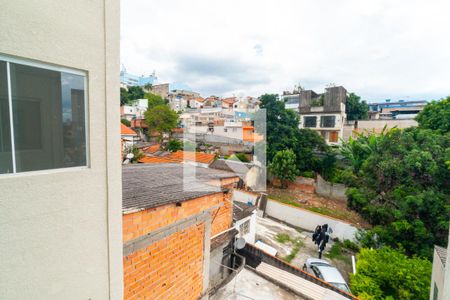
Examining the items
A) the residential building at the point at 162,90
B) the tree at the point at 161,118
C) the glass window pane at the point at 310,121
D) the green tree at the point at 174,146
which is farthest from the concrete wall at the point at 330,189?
the residential building at the point at 162,90

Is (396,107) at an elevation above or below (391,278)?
above

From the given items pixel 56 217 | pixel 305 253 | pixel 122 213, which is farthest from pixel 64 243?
pixel 305 253

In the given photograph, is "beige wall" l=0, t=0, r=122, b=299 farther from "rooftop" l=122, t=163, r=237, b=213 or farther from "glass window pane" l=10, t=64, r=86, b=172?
"rooftop" l=122, t=163, r=237, b=213

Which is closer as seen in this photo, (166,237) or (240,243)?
(166,237)

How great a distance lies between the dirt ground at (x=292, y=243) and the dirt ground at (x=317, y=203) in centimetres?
290

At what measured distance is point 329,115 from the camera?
85.1 feet

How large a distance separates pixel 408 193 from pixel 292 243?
21.1 ft

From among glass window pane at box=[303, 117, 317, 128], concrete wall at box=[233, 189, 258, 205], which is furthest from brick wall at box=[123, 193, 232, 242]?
glass window pane at box=[303, 117, 317, 128]

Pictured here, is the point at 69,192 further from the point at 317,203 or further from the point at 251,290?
the point at 317,203

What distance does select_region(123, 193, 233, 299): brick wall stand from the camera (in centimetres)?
300

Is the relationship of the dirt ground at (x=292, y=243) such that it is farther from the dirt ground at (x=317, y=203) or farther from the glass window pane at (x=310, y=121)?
the glass window pane at (x=310, y=121)

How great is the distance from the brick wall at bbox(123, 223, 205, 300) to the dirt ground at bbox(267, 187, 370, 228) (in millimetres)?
13431

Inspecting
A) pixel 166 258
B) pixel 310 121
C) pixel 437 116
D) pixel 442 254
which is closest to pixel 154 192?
pixel 166 258

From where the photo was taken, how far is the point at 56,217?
6.68 ft
